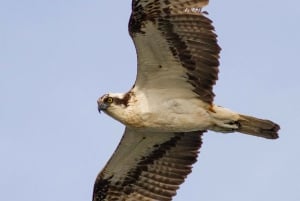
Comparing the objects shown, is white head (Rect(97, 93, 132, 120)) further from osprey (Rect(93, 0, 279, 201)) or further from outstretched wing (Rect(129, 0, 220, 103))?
outstretched wing (Rect(129, 0, 220, 103))

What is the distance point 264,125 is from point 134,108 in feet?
7.49

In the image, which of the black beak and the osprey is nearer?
the osprey

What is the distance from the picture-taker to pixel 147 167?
21109 millimetres

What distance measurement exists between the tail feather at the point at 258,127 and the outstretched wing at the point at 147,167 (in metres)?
1.21

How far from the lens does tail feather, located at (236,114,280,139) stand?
19469mm

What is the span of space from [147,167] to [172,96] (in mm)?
2001

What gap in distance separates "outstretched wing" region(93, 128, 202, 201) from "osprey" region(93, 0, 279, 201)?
0.06ft

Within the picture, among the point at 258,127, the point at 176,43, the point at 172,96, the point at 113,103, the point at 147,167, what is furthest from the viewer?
the point at 147,167

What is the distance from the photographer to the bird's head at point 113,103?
63.7ft

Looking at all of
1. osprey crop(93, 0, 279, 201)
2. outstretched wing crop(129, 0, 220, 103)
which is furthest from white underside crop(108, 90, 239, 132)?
outstretched wing crop(129, 0, 220, 103)

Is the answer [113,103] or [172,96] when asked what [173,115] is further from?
[113,103]

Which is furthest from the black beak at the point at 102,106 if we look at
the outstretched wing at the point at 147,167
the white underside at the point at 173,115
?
the outstretched wing at the point at 147,167

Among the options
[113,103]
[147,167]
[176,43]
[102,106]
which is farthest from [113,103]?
[147,167]

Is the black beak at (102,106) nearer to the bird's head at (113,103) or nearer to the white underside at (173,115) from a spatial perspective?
the bird's head at (113,103)
